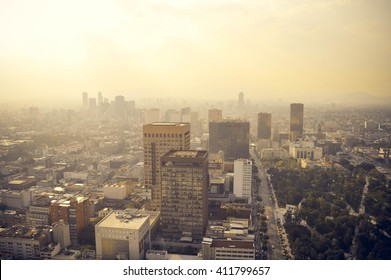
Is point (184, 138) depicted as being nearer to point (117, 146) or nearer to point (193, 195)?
point (193, 195)

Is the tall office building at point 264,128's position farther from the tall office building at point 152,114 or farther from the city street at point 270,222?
the tall office building at point 152,114

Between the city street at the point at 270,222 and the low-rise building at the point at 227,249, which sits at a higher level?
the low-rise building at the point at 227,249

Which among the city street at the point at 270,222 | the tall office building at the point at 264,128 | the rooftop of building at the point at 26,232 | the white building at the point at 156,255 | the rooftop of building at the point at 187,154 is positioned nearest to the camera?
the white building at the point at 156,255

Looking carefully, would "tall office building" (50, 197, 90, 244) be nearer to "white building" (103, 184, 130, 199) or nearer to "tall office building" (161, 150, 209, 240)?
"tall office building" (161, 150, 209, 240)

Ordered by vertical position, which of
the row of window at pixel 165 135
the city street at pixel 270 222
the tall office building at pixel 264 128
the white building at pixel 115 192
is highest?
the row of window at pixel 165 135

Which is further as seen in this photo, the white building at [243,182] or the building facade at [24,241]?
the white building at [243,182]

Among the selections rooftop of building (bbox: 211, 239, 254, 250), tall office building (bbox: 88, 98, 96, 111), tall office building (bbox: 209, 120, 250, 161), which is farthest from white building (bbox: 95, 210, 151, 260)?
tall office building (bbox: 209, 120, 250, 161)

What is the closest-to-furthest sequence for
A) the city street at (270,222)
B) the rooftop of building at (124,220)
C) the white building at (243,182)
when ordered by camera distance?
1. the rooftop of building at (124,220)
2. the city street at (270,222)
3. the white building at (243,182)

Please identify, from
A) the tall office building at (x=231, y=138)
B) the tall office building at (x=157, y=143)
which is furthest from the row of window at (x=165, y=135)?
the tall office building at (x=231, y=138)
